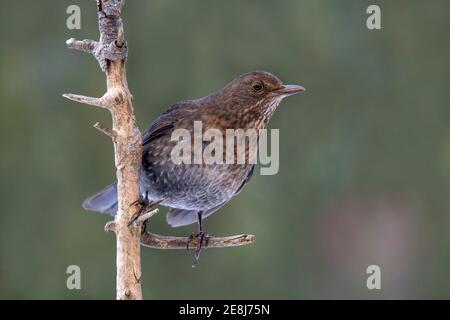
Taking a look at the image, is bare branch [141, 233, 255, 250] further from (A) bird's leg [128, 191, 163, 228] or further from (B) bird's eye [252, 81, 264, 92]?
(B) bird's eye [252, 81, 264, 92]

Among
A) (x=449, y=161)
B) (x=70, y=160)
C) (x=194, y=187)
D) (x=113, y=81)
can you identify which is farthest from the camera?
(x=449, y=161)

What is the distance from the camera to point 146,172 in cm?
570

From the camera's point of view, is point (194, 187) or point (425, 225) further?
point (425, 225)

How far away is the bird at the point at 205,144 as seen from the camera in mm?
5609

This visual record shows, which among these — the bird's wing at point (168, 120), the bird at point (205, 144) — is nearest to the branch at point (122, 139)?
the bird at point (205, 144)

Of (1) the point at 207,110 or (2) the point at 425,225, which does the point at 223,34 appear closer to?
(2) the point at 425,225

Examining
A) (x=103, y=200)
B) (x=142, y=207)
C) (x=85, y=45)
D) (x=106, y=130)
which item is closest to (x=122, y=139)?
(x=106, y=130)

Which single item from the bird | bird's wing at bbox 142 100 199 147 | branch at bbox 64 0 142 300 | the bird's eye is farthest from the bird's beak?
branch at bbox 64 0 142 300

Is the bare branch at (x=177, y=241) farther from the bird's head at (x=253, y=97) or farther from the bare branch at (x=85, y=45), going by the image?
the bare branch at (x=85, y=45)

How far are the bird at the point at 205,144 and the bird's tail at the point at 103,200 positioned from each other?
0.85 ft

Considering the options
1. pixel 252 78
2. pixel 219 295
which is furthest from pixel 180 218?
pixel 219 295

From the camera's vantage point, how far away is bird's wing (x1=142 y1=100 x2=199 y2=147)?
576 centimetres

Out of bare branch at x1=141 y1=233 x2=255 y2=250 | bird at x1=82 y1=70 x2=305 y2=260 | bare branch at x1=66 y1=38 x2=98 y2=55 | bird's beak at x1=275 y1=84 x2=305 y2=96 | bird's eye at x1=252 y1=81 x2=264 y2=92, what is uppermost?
bare branch at x1=66 y1=38 x2=98 y2=55

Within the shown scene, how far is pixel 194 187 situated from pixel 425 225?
557 cm
